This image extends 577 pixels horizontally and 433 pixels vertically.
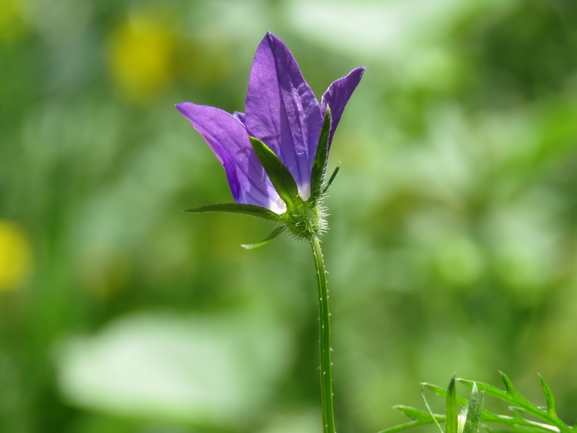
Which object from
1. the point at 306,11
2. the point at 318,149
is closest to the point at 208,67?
the point at 306,11

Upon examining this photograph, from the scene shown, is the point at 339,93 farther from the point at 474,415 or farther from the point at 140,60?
the point at 140,60

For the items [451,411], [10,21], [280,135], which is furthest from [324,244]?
[10,21]

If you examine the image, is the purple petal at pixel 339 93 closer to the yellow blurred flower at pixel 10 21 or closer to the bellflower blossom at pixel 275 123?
the bellflower blossom at pixel 275 123

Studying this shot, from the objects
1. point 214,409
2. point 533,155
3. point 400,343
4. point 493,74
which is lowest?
point 214,409

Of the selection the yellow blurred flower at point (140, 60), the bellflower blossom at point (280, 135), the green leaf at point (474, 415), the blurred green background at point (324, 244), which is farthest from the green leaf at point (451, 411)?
the yellow blurred flower at point (140, 60)

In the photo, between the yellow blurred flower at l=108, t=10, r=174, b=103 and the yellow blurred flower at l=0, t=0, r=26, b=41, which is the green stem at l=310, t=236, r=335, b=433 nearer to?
the yellow blurred flower at l=108, t=10, r=174, b=103

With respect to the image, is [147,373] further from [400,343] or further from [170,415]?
[400,343]
